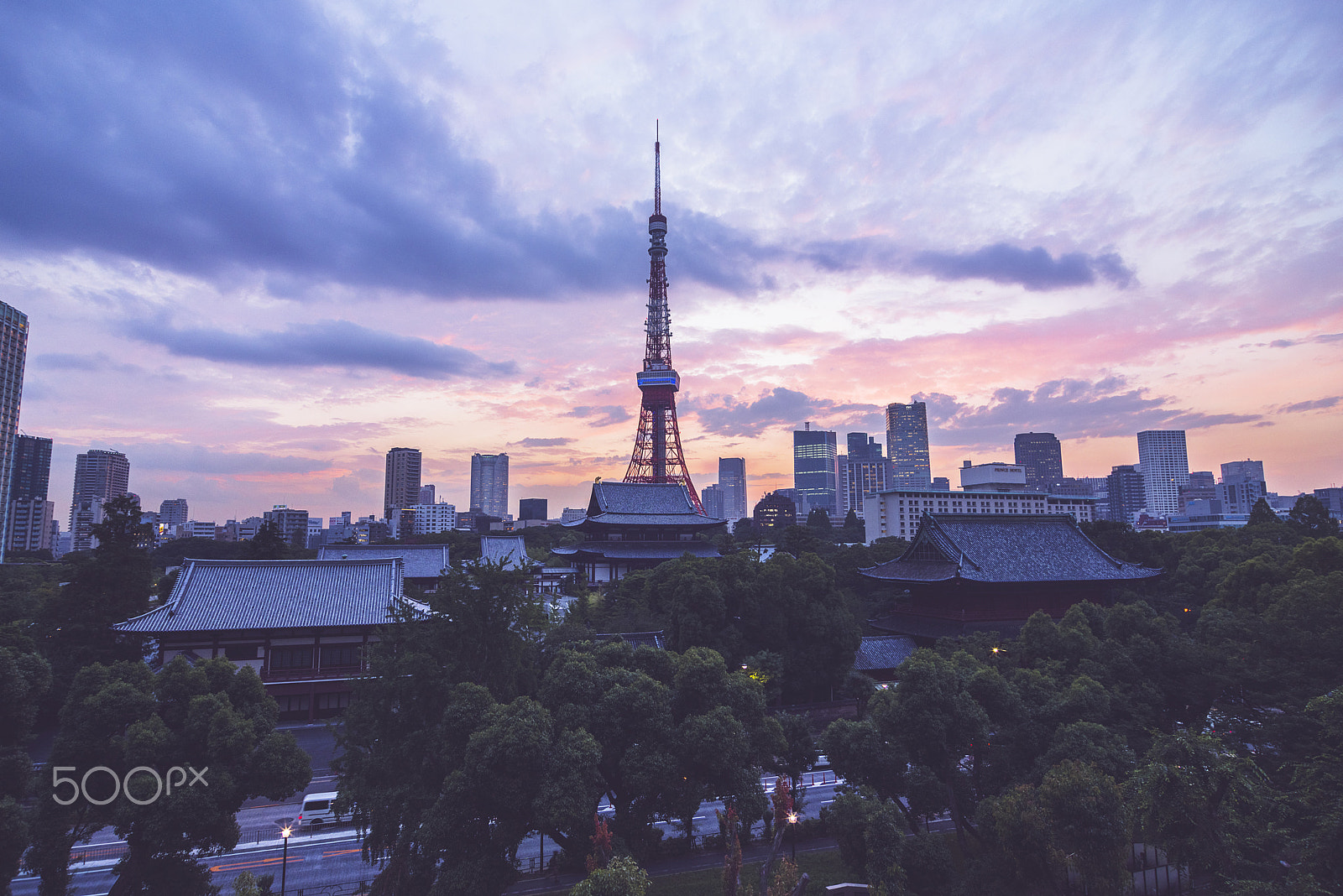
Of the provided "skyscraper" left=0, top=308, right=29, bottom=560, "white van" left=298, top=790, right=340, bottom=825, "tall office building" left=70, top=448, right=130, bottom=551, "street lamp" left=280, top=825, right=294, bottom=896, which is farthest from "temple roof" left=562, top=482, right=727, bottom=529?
"tall office building" left=70, top=448, right=130, bottom=551

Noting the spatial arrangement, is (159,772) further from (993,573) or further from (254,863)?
(993,573)

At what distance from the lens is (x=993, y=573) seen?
3161 centimetres

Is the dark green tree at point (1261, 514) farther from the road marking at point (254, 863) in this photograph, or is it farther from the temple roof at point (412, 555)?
the road marking at point (254, 863)

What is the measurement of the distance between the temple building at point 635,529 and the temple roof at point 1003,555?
22.6 metres

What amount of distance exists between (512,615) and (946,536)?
24.2m

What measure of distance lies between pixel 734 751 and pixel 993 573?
22.8 metres

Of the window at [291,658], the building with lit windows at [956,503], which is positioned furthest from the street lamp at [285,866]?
the building with lit windows at [956,503]

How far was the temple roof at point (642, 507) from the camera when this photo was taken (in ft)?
184

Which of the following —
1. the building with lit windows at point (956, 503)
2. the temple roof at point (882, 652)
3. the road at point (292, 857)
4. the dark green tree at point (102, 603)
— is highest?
the building with lit windows at point (956, 503)

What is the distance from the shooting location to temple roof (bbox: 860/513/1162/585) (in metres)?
31.8

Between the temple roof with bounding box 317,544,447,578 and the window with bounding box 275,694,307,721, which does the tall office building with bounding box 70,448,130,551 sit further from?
the window with bounding box 275,694,307,721

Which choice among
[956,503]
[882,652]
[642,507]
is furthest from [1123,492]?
[882,652]

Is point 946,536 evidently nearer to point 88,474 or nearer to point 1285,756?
point 1285,756

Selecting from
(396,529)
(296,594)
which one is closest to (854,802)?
(296,594)
